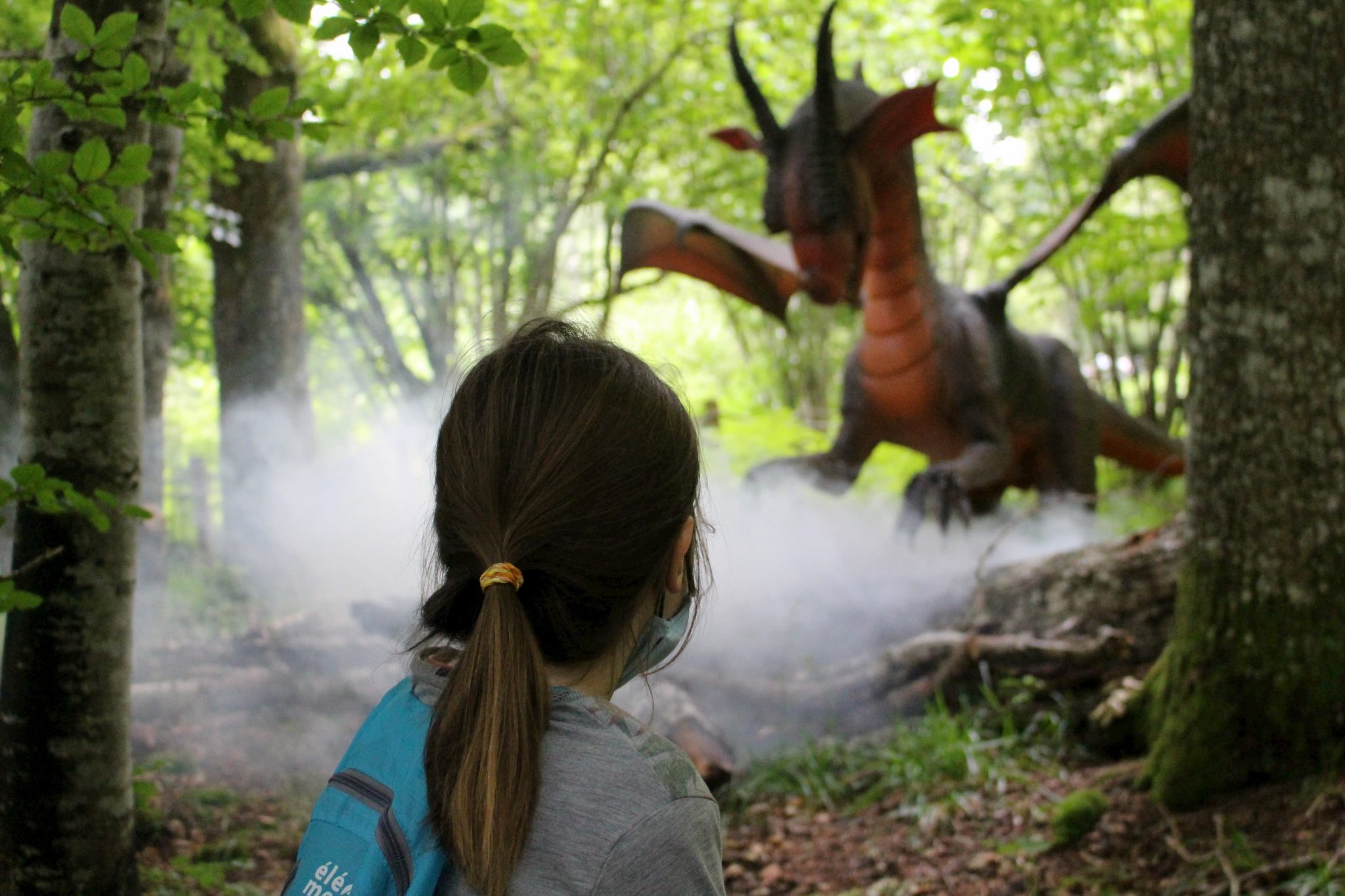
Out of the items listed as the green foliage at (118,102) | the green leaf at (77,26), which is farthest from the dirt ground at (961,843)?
the green leaf at (77,26)

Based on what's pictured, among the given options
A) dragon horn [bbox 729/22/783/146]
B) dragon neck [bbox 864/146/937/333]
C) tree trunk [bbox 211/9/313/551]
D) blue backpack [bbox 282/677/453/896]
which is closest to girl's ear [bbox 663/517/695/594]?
blue backpack [bbox 282/677/453/896]

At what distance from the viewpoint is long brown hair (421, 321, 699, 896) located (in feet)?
3.83

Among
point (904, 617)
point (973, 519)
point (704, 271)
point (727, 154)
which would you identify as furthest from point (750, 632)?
point (727, 154)

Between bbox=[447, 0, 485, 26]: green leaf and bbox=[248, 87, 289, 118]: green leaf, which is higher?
bbox=[447, 0, 485, 26]: green leaf

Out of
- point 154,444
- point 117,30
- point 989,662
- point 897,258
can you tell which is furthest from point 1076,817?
point 154,444

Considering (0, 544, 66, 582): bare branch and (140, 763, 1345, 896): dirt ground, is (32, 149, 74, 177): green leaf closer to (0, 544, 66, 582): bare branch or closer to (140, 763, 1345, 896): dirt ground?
(0, 544, 66, 582): bare branch

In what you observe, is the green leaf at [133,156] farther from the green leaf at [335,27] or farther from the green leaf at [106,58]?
the green leaf at [335,27]

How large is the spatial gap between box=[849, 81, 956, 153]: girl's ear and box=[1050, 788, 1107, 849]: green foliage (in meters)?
2.81

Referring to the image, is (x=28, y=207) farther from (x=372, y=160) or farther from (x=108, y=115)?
(x=372, y=160)

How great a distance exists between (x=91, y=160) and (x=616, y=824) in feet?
4.77

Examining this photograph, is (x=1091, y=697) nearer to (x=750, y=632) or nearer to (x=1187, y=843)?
(x=1187, y=843)

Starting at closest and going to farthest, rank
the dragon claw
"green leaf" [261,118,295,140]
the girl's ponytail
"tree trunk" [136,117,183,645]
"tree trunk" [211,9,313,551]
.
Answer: the girl's ponytail < "green leaf" [261,118,295,140] < the dragon claw < "tree trunk" [136,117,183,645] < "tree trunk" [211,9,313,551]

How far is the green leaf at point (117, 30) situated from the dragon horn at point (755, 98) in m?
2.93

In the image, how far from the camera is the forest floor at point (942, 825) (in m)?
2.83
